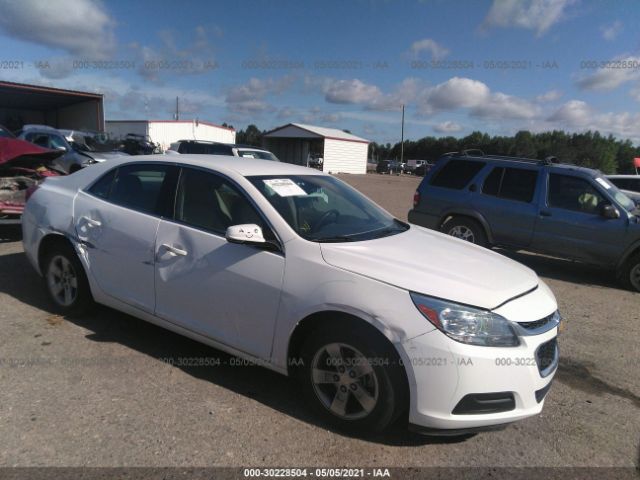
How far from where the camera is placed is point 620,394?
3.61 meters

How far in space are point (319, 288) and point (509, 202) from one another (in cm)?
582

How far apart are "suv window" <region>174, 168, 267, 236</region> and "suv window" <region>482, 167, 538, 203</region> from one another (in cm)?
566

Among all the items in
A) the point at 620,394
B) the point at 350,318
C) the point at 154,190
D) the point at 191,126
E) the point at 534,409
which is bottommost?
the point at 620,394

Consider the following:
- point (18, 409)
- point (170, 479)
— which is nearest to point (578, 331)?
point (170, 479)

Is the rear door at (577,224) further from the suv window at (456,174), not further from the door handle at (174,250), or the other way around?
the door handle at (174,250)

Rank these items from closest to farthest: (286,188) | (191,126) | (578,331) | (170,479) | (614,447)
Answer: (170,479) < (614,447) < (286,188) < (578,331) < (191,126)

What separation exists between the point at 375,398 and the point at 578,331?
3.31m

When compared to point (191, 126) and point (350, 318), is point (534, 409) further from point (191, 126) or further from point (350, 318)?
point (191, 126)

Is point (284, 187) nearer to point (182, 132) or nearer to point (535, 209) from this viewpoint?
point (535, 209)

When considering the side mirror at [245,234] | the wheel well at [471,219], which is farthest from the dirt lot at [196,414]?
the wheel well at [471,219]

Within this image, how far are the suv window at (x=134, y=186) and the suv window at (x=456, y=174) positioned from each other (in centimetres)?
571

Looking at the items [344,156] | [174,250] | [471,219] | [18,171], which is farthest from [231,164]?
[344,156]

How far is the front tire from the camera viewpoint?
258cm

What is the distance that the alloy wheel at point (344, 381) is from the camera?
2.69 metres
